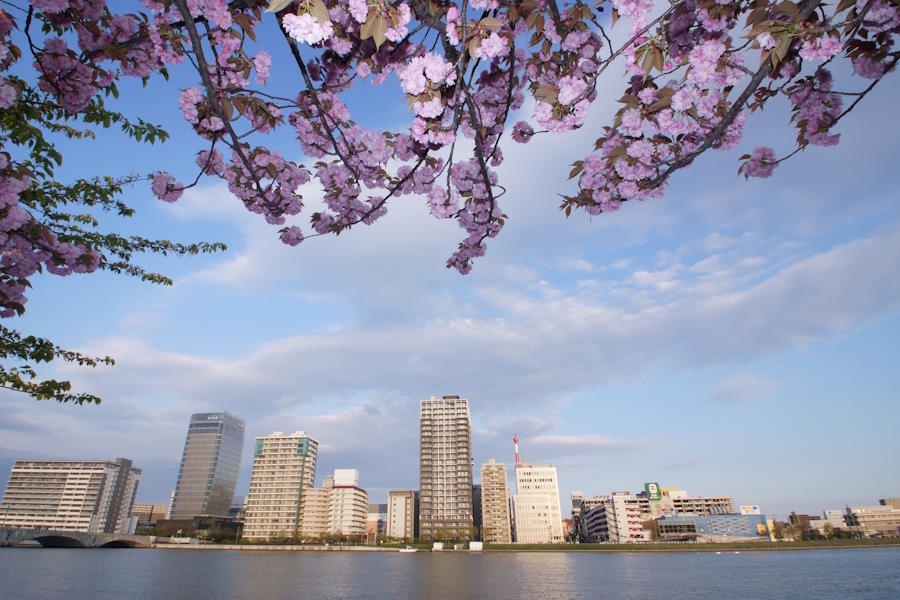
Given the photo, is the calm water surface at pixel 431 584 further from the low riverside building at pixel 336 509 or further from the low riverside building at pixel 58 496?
the low riverside building at pixel 58 496

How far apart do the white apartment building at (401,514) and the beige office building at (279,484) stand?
24601 mm

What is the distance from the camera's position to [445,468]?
108500mm

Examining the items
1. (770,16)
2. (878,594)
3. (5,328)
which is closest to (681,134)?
(770,16)

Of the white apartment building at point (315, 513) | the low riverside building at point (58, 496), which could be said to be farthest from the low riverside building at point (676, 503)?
the low riverside building at point (58, 496)

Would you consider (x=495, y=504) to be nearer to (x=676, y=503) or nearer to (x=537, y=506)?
(x=537, y=506)

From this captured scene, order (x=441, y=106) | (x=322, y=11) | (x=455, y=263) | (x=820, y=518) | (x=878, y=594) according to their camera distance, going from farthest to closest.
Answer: (x=820, y=518)
(x=878, y=594)
(x=455, y=263)
(x=441, y=106)
(x=322, y=11)

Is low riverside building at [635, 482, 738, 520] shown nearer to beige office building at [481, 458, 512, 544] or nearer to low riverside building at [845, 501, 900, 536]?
low riverside building at [845, 501, 900, 536]

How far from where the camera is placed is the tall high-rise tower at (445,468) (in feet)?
343

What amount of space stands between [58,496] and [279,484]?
2997 inches

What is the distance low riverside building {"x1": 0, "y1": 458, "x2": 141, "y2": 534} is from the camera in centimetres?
13700

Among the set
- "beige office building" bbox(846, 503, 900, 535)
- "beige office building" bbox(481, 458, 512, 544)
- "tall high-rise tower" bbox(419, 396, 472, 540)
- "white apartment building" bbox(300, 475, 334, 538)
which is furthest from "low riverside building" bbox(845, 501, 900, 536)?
"white apartment building" bbox(300, 475, 334, 538)

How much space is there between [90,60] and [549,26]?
3677 millimetres

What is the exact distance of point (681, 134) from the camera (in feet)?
11.8

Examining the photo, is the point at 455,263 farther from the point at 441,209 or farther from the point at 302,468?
the point at 302,468
